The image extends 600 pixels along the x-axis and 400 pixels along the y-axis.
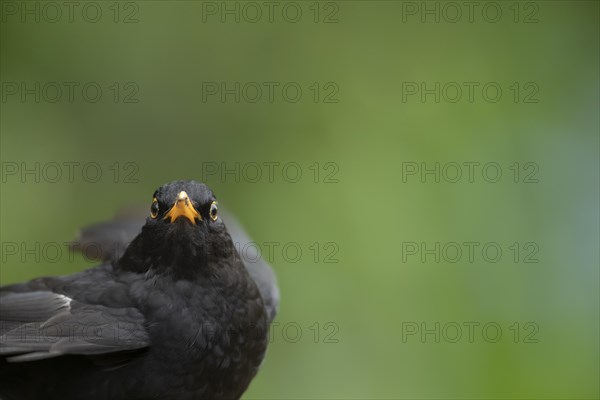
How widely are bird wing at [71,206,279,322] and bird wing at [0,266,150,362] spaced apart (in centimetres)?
62

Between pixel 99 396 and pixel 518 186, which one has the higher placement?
pixel 518 186

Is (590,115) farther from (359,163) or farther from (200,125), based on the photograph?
(200,125)

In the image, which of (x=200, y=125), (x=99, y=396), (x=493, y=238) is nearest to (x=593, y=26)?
(x=493, y=238)

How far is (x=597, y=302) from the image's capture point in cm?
641

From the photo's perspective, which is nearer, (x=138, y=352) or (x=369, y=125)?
(x=138, y=352)

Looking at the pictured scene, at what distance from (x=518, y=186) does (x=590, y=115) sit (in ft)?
2.98

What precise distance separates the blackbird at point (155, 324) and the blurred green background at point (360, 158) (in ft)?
8.14

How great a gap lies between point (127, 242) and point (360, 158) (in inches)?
112

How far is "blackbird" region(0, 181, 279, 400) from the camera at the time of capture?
3.99 m

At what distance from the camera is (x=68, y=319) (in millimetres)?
4129
